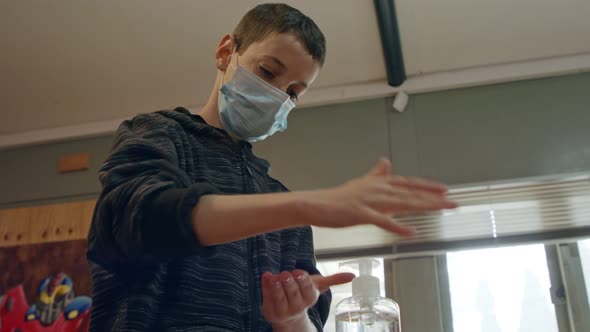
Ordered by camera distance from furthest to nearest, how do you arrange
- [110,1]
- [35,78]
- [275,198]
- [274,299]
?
1. [35,78]
2. [110,1]
3. [274,299]
4. [275,198]

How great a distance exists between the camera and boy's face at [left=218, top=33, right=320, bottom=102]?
0.89m

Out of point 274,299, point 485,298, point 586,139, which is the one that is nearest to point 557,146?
point 586,139

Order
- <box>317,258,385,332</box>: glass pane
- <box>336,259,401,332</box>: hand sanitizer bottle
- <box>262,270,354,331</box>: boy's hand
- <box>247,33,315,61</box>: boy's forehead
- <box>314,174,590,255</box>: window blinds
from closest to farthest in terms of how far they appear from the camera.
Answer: <box>262,270,354,331</box>: boy's hand, <box>247,33,315,61</box>: boy's forehead, <box>336,259,401,332</box>: hand sanitizer bottle, <box>314,174,590,255</box>: window blinds, <box>317,258,385,332</box>: glass pane

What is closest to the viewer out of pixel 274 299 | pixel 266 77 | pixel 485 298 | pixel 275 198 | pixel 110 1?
pixel 275 198

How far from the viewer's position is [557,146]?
2.03 metres

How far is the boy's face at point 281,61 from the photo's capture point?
0.89 meters

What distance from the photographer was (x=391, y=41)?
6.59 feet

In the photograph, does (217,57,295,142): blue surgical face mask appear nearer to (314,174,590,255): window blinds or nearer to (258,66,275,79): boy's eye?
(258,66,275,79): boy's eye

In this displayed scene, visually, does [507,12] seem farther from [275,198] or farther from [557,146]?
[275,198]

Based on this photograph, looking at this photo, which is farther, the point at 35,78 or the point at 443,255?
the point at 35,78

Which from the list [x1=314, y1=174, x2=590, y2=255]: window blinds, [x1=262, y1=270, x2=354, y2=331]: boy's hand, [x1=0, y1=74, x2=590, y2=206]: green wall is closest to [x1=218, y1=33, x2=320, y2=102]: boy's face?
[x1=262, y1=270, x2=354, y2=331]: boy's hand

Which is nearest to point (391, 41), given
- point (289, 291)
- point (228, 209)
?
point (289, 291)

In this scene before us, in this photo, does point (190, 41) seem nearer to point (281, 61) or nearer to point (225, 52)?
point (225, 52)

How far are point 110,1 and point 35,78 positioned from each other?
2.00 feet
